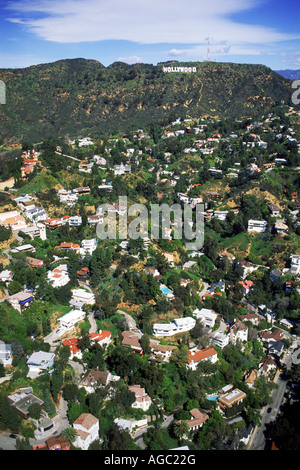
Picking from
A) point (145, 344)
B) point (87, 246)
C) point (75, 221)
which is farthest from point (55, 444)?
point (75, 221)

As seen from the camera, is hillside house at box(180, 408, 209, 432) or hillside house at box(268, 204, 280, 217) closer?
hillside house at box(180, 408, 209, 432)

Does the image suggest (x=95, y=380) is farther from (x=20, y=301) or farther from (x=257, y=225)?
(x=257, y=225)

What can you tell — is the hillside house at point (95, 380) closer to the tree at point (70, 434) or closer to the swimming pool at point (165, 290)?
the tree at point (70, 434)

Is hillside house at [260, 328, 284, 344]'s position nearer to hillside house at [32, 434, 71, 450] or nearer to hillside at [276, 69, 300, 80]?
hillside house at [32, 434, 71, 450]

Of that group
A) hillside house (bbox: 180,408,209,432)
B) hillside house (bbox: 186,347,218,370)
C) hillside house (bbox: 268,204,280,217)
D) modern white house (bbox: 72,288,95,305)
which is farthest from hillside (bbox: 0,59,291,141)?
hillside house (bbox: 180,408,209,432)

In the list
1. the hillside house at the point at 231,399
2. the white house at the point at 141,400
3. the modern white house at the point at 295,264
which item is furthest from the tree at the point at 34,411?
the modern white house at the point at 295,264

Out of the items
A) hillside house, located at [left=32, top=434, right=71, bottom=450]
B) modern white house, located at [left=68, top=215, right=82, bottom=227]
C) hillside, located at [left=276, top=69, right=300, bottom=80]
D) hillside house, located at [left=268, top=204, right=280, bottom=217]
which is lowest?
hillside house, located at [left=32, top=434, right=71, bottom=450]

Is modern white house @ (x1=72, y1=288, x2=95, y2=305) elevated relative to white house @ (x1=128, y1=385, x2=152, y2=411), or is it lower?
elevated

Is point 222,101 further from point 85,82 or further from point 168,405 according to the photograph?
point 168,405
